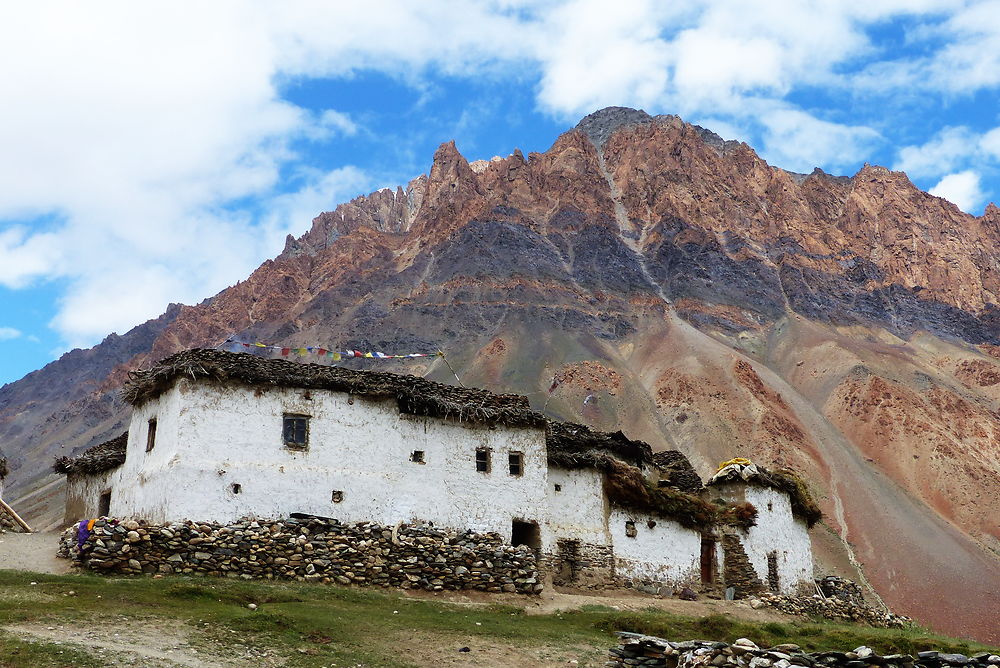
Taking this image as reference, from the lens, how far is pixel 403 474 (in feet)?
89.0

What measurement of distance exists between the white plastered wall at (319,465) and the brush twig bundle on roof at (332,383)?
285 millimetres

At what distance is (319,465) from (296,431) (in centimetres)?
120

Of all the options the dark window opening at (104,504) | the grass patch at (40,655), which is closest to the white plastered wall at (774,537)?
the dark window opening at (104,504)

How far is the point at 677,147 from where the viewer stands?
158m

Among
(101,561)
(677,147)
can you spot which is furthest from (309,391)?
(677,147)

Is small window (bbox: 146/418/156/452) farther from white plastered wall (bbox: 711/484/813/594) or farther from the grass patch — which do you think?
white plastered wall (bbox: 711/484/813/594)

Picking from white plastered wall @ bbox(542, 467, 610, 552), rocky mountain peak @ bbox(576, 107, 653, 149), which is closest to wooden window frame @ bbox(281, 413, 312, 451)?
white plastered wall @ bbox(542, 467, 610, 552)

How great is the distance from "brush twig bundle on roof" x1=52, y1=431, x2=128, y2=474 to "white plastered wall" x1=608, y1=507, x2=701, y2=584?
55.7ft

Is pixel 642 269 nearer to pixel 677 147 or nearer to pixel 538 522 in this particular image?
pixel 677 147

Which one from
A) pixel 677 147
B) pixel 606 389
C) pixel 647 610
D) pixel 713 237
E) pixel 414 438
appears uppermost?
pixel 677 147

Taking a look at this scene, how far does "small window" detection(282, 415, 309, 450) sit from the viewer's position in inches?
1020

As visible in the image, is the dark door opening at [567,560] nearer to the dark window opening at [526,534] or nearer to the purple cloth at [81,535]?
the dark window opening at [526,534]

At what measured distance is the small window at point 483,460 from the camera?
94.3 feet

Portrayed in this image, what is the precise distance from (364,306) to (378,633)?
391 feet
